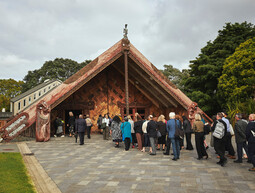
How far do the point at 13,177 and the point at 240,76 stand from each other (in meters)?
20.6

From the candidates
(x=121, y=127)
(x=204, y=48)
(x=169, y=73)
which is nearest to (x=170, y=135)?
(x=121, y=127)

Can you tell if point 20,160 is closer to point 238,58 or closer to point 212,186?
point 212,186

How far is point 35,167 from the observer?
23.7 feet

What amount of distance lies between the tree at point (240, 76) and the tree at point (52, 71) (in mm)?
34250

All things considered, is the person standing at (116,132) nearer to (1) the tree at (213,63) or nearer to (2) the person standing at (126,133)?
(2) the person standing at (126,133)

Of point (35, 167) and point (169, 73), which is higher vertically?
point (169, 73)

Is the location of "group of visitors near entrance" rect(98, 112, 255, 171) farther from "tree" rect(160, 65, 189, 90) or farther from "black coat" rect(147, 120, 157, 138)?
"tree" rect(160, 65, 189, 90)

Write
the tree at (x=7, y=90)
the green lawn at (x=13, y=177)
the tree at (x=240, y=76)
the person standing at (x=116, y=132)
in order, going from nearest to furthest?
the green lawn at (x=13, y=177) < the person standing at (x=116, y=132) < the tree at (x=240, y=76) < the tree at (x=7, y=90)

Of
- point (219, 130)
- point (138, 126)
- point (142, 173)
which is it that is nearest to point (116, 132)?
point (138, 126)

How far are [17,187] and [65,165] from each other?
2.37 m

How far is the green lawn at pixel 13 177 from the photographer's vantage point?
5.04 metres

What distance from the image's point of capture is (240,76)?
68.3 feet

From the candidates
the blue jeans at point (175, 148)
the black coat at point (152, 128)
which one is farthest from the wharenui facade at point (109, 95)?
the blue jeans at point (175, 148)

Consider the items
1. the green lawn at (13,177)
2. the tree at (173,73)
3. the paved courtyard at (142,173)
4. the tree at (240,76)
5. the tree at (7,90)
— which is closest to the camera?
the green lawn at (13,177)
